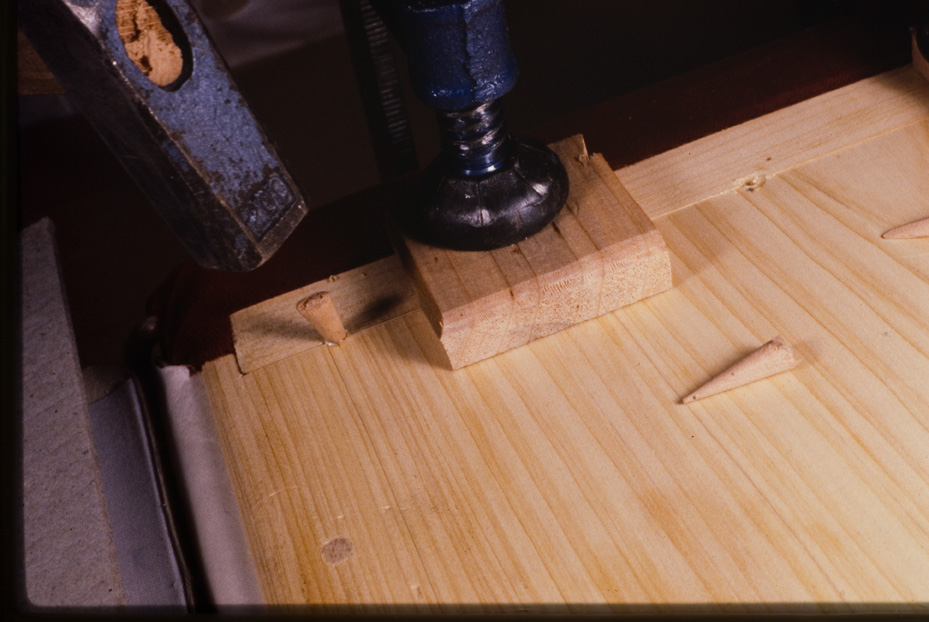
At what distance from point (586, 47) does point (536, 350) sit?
1457 mm

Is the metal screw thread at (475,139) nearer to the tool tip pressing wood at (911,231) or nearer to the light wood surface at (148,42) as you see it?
the light wood surface at (148,42)

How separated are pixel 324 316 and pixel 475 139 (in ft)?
0.77

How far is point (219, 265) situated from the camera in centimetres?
70

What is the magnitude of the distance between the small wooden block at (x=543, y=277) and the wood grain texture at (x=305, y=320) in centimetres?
7

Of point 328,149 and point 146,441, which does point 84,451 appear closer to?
point 146,441

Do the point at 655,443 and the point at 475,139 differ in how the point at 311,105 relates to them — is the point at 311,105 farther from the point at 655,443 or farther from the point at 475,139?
the point at 655,443

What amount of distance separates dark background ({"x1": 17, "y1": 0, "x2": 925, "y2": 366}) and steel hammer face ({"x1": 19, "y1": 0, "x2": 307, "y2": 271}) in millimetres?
952

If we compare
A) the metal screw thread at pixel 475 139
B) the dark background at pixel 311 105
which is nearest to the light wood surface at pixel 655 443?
the metal screw thread at pixel 475 139

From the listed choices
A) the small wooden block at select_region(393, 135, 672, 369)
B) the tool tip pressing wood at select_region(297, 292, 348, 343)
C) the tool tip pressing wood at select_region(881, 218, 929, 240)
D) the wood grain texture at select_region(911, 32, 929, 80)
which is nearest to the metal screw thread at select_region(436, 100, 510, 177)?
the small wooden block at select_region(393, 135, 672, 369)

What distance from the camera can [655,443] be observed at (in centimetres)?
74

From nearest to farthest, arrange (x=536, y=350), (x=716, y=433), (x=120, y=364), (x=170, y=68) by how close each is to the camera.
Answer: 1. (x=170, y=68)
2. (x=716, y=433)
3. (x=536, y=350)
4. (x=120, y=364)

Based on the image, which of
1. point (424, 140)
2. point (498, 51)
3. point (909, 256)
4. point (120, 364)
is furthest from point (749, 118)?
point (424, 140)

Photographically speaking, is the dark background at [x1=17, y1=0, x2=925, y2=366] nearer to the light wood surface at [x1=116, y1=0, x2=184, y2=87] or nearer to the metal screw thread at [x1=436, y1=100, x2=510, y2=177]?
the metal screw thread at [x1=436, y1=100, x2=510, y2=177]

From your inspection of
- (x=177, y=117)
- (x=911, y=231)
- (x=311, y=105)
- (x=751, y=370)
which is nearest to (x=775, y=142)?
(x=911, y=231)
